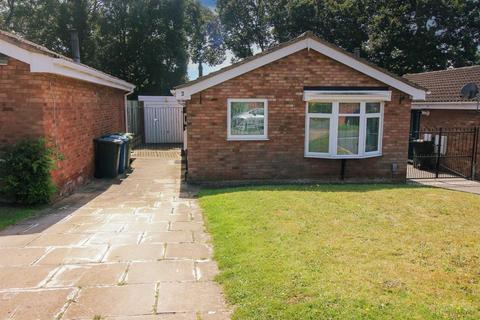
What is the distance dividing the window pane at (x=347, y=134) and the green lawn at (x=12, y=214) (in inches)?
300

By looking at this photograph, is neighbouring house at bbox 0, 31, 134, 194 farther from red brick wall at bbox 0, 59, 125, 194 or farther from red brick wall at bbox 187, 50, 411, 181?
red brick wall at bbox 187, 50, 411, 181

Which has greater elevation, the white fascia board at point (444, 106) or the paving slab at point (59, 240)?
the white fascia board at point (444, 106)

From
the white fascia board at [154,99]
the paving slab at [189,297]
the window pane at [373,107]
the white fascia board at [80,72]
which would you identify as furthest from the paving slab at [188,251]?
the white fascia board at [154,99]

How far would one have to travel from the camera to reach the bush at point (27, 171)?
Result: 7.85 meters

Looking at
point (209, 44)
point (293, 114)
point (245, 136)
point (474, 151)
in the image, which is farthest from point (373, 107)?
point (209, 44)

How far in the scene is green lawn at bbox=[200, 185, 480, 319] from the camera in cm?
386

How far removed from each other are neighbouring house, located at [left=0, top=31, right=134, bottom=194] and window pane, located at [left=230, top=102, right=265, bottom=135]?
3.90 metres

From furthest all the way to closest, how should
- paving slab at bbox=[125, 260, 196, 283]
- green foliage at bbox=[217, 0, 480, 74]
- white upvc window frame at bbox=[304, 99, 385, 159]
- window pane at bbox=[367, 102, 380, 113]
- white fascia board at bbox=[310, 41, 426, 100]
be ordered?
green foliage at bbox=[217, 0, 480, 74] < window pane at bbox=[367, 102, 380, 113] < white upvc window frame at bbox=[304, 99, 385, 159] < white fascia board at bbox=[310, 41, 426, 100] < paving slab at bbox=[125, 260, 196, 283]

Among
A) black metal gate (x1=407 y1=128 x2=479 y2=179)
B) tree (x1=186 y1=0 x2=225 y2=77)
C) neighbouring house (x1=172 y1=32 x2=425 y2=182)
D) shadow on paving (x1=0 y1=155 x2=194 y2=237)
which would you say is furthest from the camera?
tree (x1=186 y1=0 x2=225 y2=77)

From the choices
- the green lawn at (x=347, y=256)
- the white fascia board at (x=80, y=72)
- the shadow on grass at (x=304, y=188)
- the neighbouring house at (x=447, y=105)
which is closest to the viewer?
the green lawn at (x=347, y=256)

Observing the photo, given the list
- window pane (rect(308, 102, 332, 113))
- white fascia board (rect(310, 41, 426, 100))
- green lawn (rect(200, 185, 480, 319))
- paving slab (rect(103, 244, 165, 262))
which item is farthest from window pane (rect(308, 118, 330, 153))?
paving slab (rect(103, 244, 165, 262))

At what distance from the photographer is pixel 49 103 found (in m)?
8.52

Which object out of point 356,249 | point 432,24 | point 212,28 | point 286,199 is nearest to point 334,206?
point 286,199

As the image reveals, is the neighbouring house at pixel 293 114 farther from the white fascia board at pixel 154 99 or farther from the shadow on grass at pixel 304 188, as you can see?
the white fascia board at pixel 154 99
